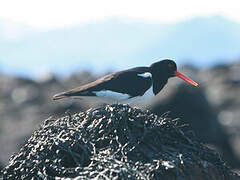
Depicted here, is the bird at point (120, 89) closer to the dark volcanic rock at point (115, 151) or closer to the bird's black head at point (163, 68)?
the bird's black head at point (163, 68)

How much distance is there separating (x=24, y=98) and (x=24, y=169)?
28791mm

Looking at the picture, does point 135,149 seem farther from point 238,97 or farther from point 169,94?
point 238,97

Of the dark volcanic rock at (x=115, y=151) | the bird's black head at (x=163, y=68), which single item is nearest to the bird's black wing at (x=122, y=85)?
the bird's black head at (x=163, y=68)

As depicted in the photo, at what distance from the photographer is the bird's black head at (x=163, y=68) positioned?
42.3 ft

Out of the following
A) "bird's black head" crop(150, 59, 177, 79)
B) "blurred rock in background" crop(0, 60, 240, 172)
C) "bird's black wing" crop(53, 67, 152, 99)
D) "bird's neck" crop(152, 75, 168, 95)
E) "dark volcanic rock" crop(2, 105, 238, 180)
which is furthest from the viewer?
"blurred rock in background" crop(0, 60, 240, 172)

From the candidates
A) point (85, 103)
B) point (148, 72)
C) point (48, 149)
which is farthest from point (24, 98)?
point (48, 149)

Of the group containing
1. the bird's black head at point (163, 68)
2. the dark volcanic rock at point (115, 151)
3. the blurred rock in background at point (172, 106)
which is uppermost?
the dark volcanic rock at point (115, 151)

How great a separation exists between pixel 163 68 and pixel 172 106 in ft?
37.2

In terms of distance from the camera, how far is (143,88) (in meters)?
12.1

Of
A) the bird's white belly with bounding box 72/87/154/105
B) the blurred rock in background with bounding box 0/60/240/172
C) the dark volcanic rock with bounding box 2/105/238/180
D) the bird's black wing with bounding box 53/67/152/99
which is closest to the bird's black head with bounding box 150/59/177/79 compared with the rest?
the bird's black wing with bounding box 53/67/152/99

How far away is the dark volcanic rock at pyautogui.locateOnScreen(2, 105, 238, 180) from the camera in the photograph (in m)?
7.23

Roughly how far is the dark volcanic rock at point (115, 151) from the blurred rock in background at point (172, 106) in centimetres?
433

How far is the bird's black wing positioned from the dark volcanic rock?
3.60 meters

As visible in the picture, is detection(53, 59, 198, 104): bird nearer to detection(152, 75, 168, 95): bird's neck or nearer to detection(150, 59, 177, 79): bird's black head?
detection(152, 75, 168, 95): bird's neck
